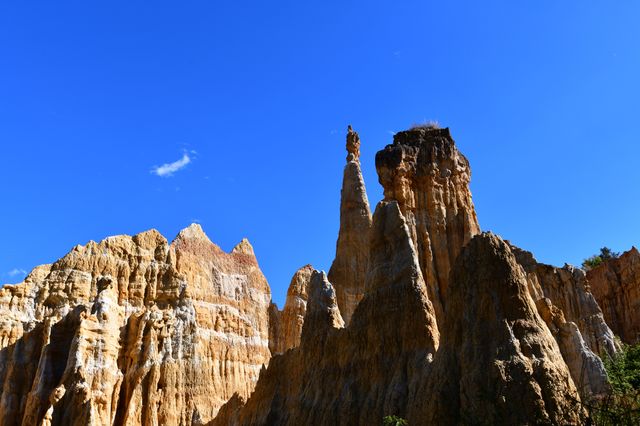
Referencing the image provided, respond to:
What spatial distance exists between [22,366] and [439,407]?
3465cm

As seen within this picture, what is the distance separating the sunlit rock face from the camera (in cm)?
4297

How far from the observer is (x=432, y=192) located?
44.2 meters

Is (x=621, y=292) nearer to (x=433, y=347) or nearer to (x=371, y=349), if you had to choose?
(x=371, y=349)

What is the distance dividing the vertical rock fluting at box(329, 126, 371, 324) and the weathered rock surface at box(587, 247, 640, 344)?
2107cm

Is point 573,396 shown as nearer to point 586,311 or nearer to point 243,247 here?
point 586,311

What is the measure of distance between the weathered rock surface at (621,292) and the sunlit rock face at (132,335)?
2522cm

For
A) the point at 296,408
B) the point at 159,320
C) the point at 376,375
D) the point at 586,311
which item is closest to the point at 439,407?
the point at 376,375

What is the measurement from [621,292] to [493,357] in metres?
42.4

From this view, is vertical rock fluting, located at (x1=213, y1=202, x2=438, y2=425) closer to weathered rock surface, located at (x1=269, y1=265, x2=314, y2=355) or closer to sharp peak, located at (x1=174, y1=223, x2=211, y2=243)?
weathered rock surface, located at (x1=269, y1=265, x2=314, y2=355)

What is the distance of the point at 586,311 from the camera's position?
43.5 m

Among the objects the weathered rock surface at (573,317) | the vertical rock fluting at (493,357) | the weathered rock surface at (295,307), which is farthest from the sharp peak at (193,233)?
the vertical rock fluting at (493,357)

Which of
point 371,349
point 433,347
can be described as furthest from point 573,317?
point 433,347

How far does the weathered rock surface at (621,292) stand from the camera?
53.6m

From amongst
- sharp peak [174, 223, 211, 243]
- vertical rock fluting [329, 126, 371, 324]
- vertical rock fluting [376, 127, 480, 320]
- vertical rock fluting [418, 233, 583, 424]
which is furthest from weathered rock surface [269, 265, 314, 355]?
vertical rock fluting [418, 233, 583, 424]
